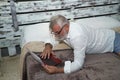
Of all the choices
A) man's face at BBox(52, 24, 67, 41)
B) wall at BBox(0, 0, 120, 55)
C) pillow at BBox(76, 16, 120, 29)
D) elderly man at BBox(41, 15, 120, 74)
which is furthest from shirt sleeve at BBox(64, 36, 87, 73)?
wall at BBox(0, 0, 120, 55)

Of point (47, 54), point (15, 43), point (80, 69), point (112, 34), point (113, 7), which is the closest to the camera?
point (80, 69)

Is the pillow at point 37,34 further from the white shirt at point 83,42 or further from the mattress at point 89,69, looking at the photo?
the white shirt at point 83,42

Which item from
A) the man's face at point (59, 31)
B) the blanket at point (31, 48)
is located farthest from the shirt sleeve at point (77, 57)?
the blanket at point (31, 48)

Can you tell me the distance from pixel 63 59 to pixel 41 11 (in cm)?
112

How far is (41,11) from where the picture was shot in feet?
9.50

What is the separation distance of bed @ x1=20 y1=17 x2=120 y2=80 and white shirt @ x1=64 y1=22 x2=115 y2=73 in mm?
71

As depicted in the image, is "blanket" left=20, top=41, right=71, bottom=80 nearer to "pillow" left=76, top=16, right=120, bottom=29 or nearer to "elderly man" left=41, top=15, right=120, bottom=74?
"elderly man" left=41, top=15, right=120, bottom=74

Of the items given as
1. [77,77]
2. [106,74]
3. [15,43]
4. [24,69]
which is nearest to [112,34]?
[106,74]

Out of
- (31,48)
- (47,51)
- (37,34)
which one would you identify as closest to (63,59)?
(47,51)

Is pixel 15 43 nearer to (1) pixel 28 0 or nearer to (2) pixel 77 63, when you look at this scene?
(1) pixel 28 0

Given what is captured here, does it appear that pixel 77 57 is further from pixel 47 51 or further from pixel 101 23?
pixel 101 23

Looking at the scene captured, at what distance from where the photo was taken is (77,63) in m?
1.77

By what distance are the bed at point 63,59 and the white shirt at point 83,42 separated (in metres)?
0.07

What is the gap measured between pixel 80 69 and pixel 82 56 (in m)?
0.14
